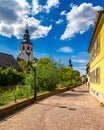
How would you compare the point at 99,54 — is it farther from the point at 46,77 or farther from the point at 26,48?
the point at 26,48

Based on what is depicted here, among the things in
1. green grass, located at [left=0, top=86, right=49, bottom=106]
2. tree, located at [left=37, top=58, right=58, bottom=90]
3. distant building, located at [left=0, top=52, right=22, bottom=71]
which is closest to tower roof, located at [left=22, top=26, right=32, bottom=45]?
distant building, located at [left=0, top=52, right=22, bottom=71]

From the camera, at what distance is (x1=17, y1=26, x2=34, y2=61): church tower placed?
138 m

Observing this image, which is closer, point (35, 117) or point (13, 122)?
point (13, 122)

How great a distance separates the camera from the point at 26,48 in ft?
462

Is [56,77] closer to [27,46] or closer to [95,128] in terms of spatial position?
[95,128]

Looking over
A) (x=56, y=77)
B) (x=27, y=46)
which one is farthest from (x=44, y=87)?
(x=27, y=46)

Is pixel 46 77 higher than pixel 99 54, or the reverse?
pixel 99 54

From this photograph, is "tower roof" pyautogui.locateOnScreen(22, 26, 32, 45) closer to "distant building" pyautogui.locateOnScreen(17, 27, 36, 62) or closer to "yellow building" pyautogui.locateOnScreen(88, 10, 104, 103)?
"distant building" pyautogui.locateOnScreen(17, 27, 36, 62)

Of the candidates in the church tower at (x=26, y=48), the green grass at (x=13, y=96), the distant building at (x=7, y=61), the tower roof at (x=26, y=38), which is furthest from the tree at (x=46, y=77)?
the tower roof at (x=26, y=38)

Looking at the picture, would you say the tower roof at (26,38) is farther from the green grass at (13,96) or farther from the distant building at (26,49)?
the green grass at (13,96)

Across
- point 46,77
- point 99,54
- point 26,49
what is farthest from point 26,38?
point 99,54

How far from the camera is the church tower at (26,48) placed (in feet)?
454

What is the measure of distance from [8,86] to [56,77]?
972 centimetres

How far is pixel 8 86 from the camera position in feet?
129
